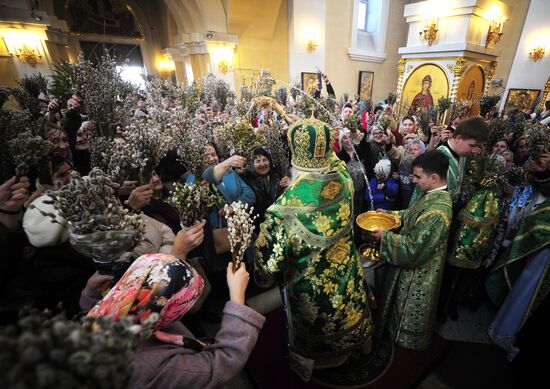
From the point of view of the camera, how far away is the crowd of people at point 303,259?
1.00 m

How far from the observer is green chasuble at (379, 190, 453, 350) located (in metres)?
1.83

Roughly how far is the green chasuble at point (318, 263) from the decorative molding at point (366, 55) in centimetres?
→ 1290

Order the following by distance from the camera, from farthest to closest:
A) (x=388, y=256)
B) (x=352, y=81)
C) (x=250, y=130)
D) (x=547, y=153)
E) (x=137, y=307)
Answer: (x=352, y=81)
(x=250, y=130)
(x=547, y=153)
(x=388, y=256)
(x=137, y=307)

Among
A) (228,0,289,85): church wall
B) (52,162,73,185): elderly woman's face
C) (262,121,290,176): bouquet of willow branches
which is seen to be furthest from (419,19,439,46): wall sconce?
(52,162,73,185): elderly woman's face

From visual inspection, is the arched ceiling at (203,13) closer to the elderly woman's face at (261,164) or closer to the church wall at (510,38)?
the elderly woman's face at (261,164)

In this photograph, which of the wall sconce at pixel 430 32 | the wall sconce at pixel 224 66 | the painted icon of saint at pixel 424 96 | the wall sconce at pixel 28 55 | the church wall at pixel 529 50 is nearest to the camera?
the wall sconce at pixel 28 55

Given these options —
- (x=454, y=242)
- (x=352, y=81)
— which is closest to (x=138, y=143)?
(x=454, y=242)

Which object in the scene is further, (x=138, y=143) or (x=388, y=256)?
(x=388, y=256)

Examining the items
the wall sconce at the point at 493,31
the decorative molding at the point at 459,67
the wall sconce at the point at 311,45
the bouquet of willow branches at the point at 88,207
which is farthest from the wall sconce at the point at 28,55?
the wall sconce at the point at 493,31

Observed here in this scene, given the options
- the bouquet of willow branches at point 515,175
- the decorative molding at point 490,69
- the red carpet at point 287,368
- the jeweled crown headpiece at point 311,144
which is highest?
the decorative molding at point 490,69

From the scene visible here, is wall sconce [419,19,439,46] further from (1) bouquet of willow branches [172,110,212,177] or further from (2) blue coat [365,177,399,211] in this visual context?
(1) bouquet of willow branches [172,110,212,177]

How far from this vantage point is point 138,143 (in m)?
1.83

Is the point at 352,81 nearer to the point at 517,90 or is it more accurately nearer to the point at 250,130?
the point at 517,90

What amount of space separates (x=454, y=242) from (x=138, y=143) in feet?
9.06
